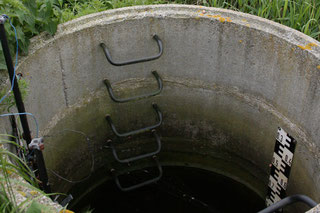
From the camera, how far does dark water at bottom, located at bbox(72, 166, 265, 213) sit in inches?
135

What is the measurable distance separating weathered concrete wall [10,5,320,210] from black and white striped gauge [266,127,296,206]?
2.3 inches

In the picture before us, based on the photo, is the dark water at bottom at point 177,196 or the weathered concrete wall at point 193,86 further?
the dark water at bottom at point 177,196

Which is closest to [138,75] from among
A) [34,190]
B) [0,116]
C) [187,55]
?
[187,55]

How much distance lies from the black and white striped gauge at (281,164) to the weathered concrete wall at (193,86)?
6 cm

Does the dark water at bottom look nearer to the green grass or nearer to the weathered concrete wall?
the weathered concrete wall

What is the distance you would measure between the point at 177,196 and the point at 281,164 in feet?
3.30

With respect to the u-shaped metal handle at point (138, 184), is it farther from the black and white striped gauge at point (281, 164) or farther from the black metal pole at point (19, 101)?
the black metal pole at point (19, 101)

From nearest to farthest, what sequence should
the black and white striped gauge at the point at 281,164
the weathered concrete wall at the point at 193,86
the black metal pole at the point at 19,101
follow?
the black metal pole at the point at 19,101, the weathered concrete wall at the point at 193,86, the black and white striped gauge at the point at 281,164

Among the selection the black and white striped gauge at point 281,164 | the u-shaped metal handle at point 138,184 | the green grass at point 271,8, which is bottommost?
the black and white striped gauge at point 281,164

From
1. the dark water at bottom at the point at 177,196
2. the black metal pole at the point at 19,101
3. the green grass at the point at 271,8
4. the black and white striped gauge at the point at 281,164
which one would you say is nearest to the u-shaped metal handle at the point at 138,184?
the dark water at bottom at the point at 177,196

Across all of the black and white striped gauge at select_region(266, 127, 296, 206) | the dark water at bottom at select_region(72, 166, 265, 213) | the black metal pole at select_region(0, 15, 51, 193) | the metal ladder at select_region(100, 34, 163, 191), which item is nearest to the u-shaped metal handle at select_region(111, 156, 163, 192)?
the metal ladder at select_region(100, 34, 163, 191)

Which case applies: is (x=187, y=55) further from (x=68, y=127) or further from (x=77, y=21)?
(x=68, y=127)

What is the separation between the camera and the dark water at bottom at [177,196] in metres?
3.43

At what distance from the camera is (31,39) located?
259 centimetres
